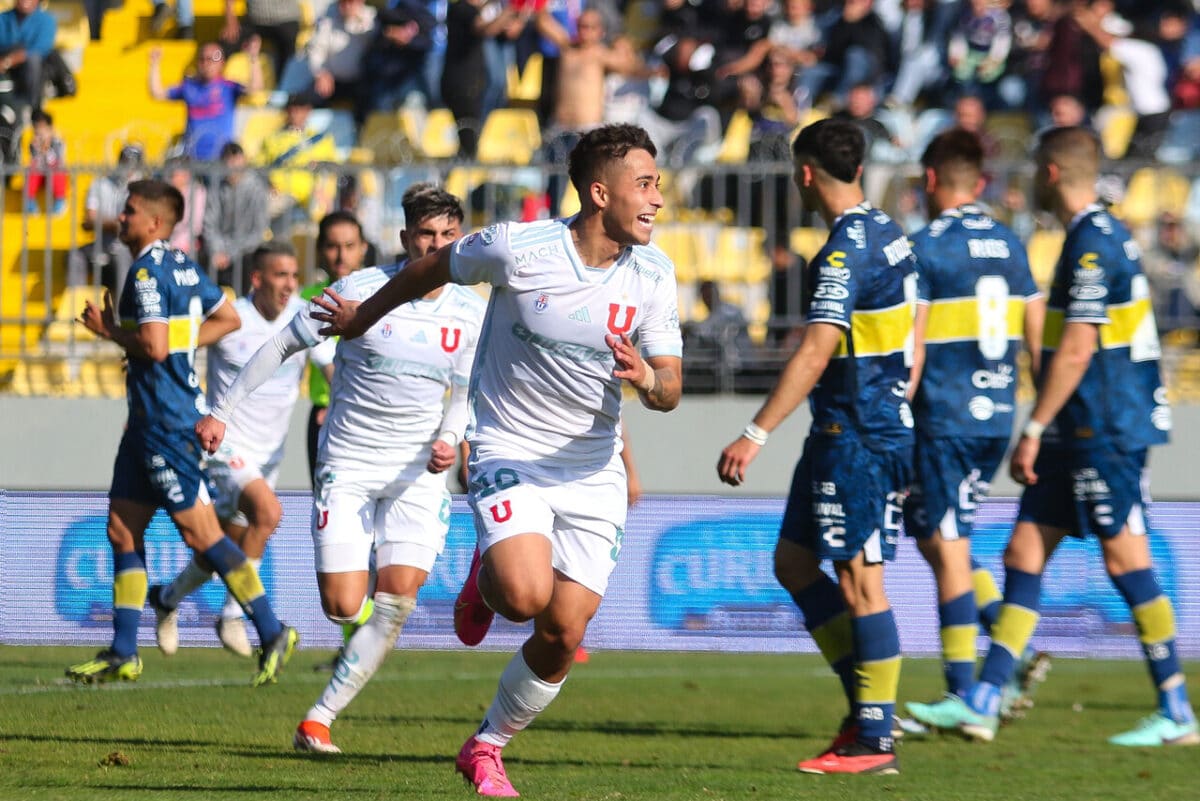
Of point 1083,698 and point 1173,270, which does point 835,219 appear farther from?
point 1173,270

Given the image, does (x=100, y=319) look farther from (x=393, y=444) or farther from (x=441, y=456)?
(x=441, y=456)

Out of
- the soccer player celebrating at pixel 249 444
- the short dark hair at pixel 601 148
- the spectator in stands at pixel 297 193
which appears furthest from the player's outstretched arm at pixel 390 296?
the spectator in stands at pixel 297 193

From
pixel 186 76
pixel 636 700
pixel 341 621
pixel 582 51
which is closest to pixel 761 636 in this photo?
pixel 636 700

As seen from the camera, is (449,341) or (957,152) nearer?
(449,341)

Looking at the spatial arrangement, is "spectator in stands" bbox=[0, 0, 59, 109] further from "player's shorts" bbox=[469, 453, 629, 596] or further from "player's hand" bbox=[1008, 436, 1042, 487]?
"player's shorts" bbox=[469, 453, 629, 596]

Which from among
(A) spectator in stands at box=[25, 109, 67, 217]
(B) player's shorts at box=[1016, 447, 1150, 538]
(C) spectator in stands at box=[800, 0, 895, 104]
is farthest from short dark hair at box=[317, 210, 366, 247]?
(C) spectator in stands at box=[800, 0, 895, 104]

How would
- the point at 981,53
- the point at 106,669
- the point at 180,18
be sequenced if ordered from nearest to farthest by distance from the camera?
the point at 106,669 < the point at 981,53 < the point at 180,18

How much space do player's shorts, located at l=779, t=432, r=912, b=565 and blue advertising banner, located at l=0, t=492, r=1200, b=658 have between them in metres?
4.24

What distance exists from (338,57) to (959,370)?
10.3 metres

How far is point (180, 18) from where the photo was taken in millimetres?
18359

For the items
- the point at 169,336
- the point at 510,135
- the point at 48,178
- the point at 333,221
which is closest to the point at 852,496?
the point at 169,336

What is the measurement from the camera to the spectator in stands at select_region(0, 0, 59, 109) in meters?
16.8

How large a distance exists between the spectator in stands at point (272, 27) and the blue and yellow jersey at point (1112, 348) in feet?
35.5

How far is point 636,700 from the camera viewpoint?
9586 millimetres
